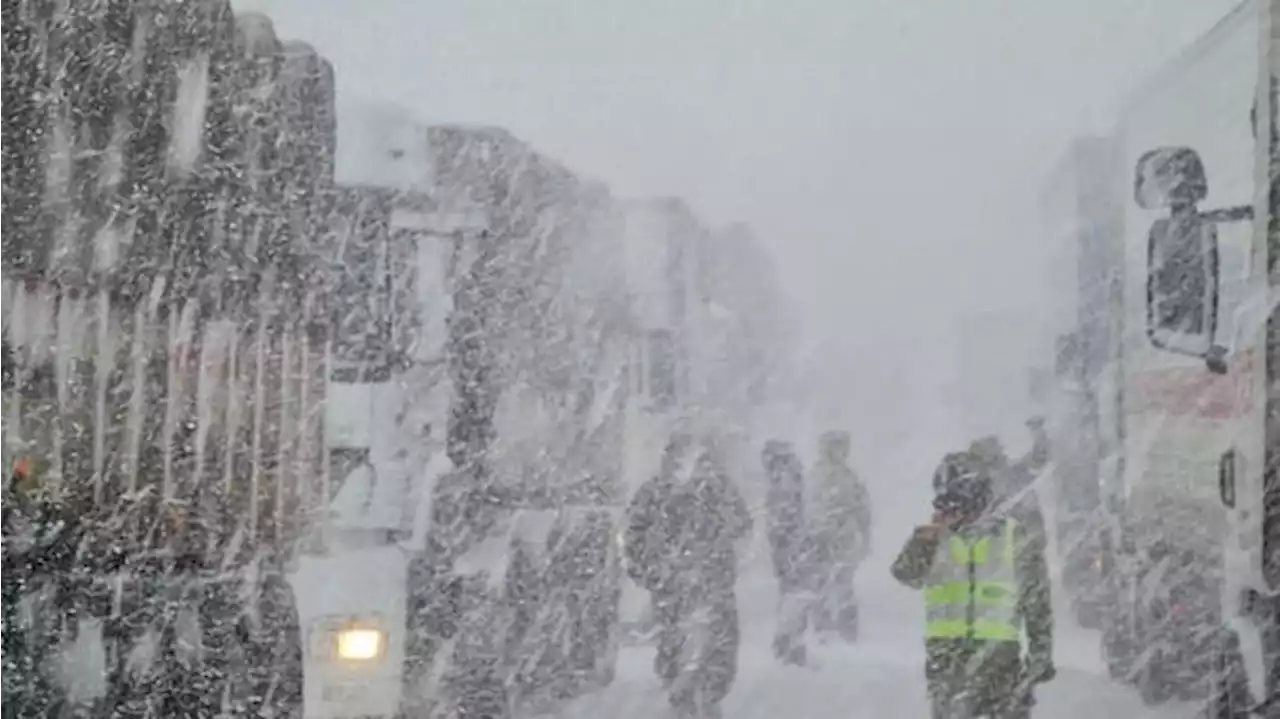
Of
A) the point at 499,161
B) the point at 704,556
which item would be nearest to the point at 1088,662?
the point at 704,556

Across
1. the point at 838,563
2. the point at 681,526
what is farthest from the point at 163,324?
the point at 838,563

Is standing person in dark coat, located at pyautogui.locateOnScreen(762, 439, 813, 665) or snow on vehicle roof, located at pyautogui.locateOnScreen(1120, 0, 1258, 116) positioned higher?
snow on vehicle roof, located at pyautogui.locateOnScreen(1120, 0, 1258, 116)

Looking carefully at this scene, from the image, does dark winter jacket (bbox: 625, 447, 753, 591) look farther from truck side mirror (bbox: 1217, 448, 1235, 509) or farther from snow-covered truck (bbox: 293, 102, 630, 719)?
truck side mirror (bbox: 1217, 448, 1235, 509)

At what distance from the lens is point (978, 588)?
471 cm

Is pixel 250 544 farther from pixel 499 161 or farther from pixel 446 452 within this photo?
pixel 499 161

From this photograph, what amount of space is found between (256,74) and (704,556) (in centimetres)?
238

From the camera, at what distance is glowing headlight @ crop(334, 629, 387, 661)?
494 centimetres

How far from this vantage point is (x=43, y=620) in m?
5.17

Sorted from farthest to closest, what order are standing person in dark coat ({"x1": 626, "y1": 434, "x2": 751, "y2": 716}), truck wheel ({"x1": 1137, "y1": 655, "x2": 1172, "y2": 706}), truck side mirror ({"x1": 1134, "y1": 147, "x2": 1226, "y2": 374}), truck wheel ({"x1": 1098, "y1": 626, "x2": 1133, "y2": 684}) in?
truck wheel ({"x1": 1098, "y1": 626, "x2": 1133, "y2": 684})
truck wheel ({"x1": 1137, "y1": 655, "x2": 1172, "y2": 706})
standing person in dark coat ({"x1": 626, "y1": 434, "x2": 751, "y2": 716})
truck side mirror ({"x1": 1134, "y1": 147, "x2": 1226, "y2": 374})

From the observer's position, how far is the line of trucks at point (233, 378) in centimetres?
521

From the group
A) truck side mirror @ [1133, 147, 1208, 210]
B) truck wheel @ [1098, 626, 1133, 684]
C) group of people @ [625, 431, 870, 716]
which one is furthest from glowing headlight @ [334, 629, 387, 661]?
truck wheel @ [1098, 626, 1133, 684]

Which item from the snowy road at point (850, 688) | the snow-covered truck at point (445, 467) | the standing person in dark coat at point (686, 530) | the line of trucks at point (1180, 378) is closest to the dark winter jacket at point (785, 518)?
the snowy road at point (850, 688)

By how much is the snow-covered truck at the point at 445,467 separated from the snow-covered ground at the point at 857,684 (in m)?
0.41

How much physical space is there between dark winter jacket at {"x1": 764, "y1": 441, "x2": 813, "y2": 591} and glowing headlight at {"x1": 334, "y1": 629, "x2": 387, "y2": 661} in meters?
3.93
